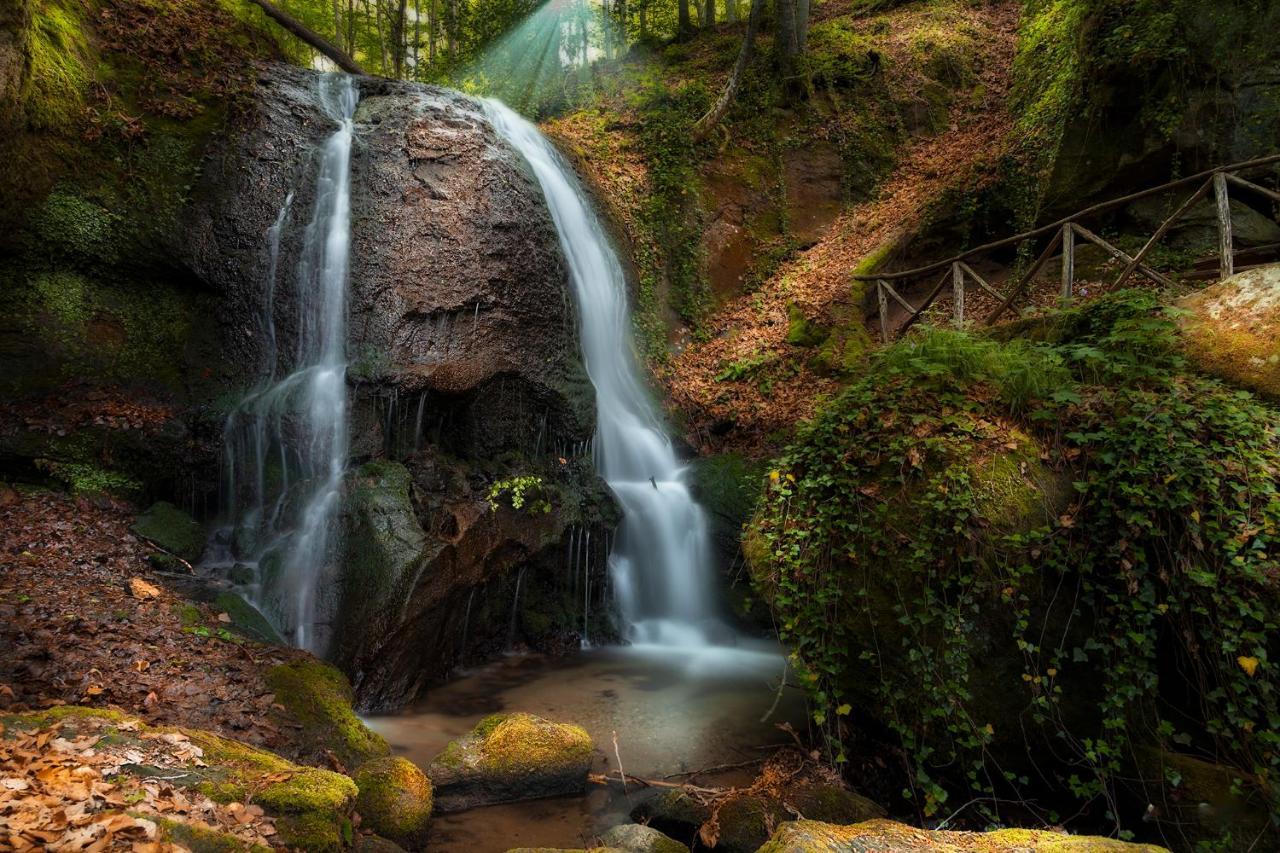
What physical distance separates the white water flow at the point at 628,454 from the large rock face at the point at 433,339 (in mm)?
647

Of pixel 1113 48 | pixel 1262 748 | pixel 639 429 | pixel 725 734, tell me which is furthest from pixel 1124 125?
pixel 725 734

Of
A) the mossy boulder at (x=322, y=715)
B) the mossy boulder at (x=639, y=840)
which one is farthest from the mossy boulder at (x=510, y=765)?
the mossy boulder at (x=639, y=840)

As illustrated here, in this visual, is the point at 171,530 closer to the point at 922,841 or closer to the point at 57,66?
the point at 57,66

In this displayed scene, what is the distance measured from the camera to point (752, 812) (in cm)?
390

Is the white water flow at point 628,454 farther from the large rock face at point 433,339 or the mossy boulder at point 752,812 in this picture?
the mossy boulder at point 752,812

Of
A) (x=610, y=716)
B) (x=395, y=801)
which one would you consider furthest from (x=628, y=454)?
(x=395, y=801)

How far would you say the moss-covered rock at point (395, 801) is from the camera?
3723mm

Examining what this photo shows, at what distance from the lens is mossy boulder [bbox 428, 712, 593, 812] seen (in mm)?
4277

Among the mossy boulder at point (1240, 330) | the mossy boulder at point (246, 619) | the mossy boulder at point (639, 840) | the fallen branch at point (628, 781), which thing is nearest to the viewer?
the mossy boulder at point (639, 840)

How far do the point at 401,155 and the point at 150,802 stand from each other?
27.6 ft

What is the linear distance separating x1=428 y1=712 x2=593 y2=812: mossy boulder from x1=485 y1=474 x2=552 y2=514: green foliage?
2.95m

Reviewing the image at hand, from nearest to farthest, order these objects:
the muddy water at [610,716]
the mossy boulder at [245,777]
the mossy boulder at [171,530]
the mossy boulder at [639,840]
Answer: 1. the mossy boulder at [245,777]
2. the mossy boulder at [639,840]
3. the muddy water at [610,716]
4. the mossy boulder at [171,530]

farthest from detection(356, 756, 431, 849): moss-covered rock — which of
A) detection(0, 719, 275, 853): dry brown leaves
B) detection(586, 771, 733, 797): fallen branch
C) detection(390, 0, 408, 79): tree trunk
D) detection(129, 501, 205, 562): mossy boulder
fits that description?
detection(390, 0, 408, 79): tree trunk

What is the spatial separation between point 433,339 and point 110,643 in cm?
445
